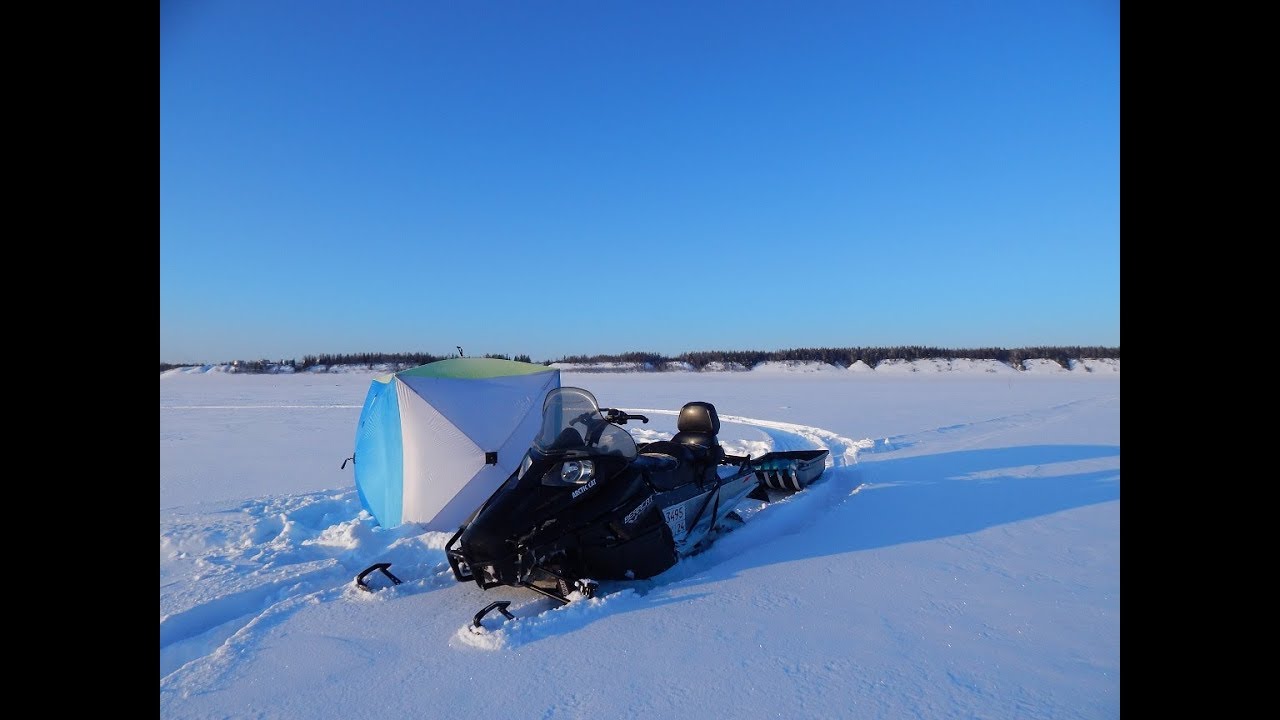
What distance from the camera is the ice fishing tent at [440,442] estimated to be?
5258 millimetres

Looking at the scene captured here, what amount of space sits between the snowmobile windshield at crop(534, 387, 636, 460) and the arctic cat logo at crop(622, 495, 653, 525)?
1.05ft

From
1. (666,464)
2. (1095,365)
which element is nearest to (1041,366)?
(1095,365)

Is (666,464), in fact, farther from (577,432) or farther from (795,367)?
(795,367)

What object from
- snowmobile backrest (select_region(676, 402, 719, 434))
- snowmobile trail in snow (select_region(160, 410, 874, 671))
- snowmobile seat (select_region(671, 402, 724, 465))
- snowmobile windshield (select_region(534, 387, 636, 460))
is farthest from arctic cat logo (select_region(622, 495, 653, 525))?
snowmobile backrest (select_region(676, 402, 719, 434))

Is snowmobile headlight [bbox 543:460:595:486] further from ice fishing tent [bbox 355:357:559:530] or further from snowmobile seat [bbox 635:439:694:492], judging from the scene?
ice fishing tent [bbox 355:357:559:530]

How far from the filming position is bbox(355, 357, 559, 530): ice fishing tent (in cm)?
526

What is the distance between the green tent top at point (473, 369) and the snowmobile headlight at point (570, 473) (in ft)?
6.53

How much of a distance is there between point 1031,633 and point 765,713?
159cm

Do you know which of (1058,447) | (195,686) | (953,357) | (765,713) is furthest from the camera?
(953,357)

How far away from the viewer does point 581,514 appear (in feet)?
12.6
